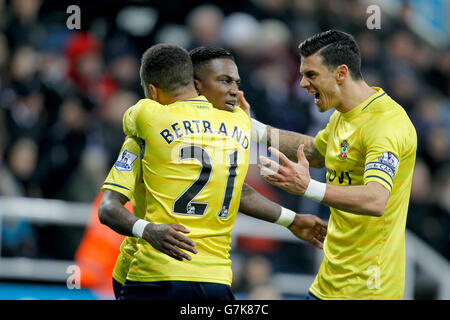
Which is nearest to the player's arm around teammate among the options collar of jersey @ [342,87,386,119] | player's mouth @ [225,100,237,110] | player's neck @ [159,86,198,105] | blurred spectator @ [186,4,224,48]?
player's neck @ [159,86,198,105]

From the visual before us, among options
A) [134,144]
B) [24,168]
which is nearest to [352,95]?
[134,144]

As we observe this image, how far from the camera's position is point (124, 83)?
895 centimetres

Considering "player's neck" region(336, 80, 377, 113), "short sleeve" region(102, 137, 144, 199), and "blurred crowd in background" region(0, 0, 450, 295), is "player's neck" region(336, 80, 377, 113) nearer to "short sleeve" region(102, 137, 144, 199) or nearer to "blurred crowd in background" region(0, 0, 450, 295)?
"short sleeve" region(102, 137, 144, 199)

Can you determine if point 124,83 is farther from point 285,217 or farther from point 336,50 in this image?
point 336,50

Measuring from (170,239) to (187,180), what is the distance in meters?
0.37

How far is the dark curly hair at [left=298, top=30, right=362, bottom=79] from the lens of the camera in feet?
15.8

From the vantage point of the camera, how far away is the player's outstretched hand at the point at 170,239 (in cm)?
406

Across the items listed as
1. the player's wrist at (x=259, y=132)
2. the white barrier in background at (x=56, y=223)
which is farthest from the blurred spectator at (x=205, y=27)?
the player's wrist at (x=259, y=132)

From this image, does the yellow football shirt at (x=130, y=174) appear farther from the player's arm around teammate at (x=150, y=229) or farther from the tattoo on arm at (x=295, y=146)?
the tattoo on arm at (x=295, y=146)
